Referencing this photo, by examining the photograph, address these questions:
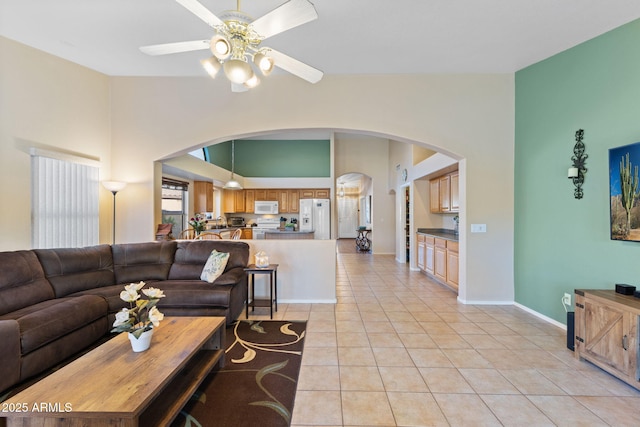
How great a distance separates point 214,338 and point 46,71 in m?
3.78

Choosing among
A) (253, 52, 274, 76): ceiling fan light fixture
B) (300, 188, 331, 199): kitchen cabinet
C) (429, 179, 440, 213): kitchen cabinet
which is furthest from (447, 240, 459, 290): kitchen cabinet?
(300, 188, 331, 199): kitchen cabinet

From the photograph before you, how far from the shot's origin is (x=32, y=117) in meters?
3.16

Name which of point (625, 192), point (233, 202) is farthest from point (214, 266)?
point (233, 202)

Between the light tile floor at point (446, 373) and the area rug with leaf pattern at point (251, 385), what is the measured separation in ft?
0.35

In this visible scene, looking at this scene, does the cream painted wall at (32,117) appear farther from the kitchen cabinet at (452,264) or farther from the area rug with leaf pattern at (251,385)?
the kitchen cabinet at (452,264)

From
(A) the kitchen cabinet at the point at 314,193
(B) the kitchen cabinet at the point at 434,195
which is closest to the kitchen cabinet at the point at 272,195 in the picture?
(A) the kitchen cabinet at the point at 314,193

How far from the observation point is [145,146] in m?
4.08

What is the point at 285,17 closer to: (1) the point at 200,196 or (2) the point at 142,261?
(2) the point at 142,261

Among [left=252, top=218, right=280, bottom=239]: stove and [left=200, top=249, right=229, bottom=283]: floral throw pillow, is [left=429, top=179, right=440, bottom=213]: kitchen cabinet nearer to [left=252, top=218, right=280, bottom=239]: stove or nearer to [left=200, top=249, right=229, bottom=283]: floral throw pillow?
[left=200, top=249, right=229, bottom=283]: floral throw pillow

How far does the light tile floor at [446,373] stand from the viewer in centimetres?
182

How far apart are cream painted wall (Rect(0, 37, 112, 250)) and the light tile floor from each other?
2972mm

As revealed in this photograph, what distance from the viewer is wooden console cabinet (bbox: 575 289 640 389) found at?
79.7 inches

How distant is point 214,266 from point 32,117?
269cm

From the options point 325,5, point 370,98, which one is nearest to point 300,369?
point 325,5
